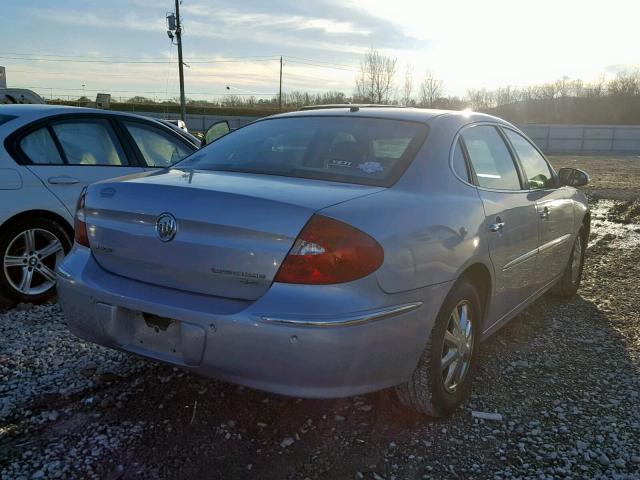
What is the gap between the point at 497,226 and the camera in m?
3.17

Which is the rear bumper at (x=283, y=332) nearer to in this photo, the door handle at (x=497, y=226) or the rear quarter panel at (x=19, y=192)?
the door handle at (x=497, y=226)

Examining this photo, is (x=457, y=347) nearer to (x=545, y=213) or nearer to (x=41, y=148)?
(x=545, y=213)

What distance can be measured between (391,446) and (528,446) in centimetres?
67

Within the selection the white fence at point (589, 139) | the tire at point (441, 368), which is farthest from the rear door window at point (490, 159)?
the white fence at point (589, 139)

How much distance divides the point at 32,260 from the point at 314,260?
310cm

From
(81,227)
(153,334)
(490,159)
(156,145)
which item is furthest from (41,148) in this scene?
(490,159)

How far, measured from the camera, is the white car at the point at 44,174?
428cm

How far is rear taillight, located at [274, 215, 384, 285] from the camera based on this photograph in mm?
2219

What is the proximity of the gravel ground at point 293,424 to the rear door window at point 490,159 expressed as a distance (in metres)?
1.16

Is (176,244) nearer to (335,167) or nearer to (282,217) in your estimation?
(282,217)

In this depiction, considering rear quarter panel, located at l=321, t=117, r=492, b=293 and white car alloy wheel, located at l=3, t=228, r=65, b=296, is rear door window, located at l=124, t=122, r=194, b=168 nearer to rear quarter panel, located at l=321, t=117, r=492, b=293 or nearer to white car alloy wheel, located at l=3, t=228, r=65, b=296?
white car alloy wheel, located at l=3, t=228, r=65, b=296

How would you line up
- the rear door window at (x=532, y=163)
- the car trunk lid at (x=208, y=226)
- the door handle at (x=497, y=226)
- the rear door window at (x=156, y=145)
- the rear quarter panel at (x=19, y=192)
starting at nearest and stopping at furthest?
1. the car trunk lid at (x=208, y=226)
2. the door handle at (x=497, y=226)
3. the rear door window at (x=532, y=163)
4. the rear quarter panel at (x=19, y=192)
5. the rear door window at (x=156, y=145)

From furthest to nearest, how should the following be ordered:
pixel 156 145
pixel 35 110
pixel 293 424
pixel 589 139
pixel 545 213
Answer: pixel 589 139, pixel 156 145, pixel 35 110, pixel 545 213, pixel 293 424

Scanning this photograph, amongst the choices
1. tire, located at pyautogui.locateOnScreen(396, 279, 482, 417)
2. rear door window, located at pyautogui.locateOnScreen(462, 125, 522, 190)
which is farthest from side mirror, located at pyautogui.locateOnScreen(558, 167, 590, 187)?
tire, located at pyautogui.locateOnScreen(396, 279, 482, 417)
